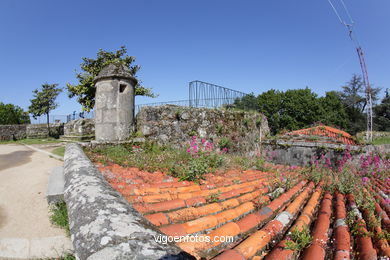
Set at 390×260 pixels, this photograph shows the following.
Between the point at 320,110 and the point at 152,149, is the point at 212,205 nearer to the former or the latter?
the point at 152,149

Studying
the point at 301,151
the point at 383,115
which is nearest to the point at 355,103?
the point at 383,115

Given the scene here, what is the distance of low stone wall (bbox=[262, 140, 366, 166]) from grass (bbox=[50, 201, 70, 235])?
7.86 metres

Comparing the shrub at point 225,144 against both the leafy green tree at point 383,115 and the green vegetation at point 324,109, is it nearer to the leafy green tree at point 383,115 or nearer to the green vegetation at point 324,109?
the green vegetation at point 324,109

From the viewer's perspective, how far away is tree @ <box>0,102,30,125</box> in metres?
28.4

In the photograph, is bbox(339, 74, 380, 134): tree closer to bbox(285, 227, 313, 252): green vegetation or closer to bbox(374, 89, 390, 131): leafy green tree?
bbox(374, 89, 390, 131): leafy green tree

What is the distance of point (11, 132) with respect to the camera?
49.7ft

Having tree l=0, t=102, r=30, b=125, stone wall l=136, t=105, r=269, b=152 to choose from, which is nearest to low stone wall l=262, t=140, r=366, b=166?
stone wall l=136, t=105, r=269, b=152

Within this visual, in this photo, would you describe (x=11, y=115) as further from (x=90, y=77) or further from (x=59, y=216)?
(x=59, y=216)

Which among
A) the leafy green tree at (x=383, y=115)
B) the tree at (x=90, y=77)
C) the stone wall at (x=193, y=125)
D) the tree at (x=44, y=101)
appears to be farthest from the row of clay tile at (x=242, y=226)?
the leafy green tree at (x=383, y=115)

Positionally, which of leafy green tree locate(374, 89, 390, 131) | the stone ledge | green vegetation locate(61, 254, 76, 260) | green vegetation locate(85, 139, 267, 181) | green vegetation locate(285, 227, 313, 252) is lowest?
green vegetation locate(61, 254, 76, 260)

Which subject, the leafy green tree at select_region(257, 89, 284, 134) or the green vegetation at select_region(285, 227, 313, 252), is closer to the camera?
the green vegetation at select_region(285, 227, 313, 252)

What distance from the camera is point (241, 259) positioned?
4.34ft

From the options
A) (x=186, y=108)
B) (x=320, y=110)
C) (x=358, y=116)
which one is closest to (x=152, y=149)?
(x=186, y=108)

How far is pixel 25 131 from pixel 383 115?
48.1 m
